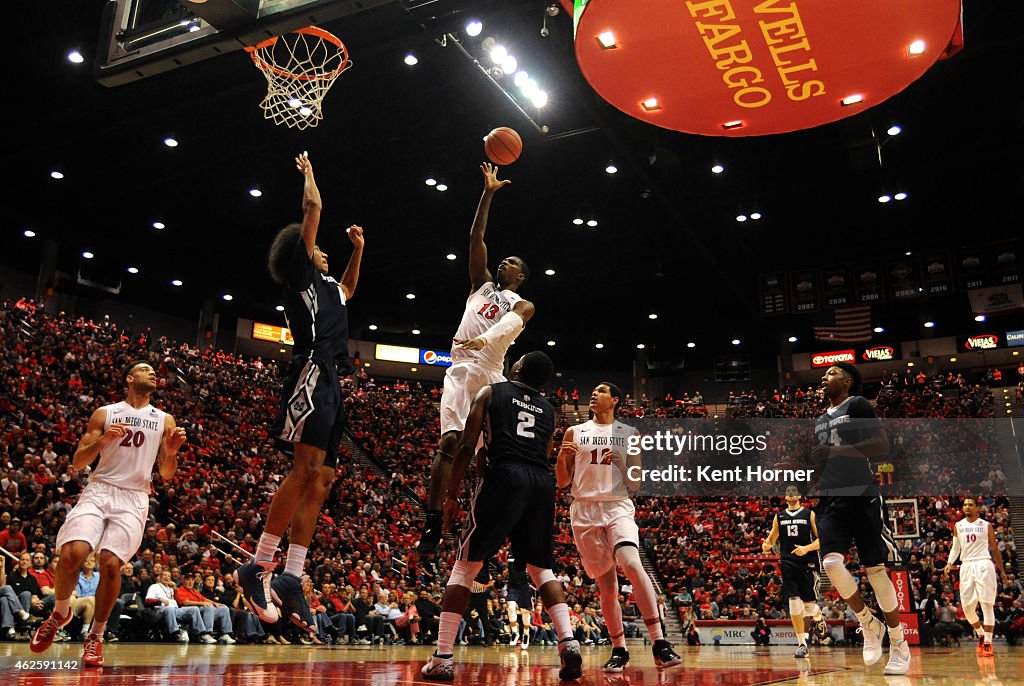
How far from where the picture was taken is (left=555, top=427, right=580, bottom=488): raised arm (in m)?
5.78

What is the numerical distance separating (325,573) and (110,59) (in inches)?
A: 387

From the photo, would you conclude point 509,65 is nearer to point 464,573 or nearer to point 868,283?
point 464,573

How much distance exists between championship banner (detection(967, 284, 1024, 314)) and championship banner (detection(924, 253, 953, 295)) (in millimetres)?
4765

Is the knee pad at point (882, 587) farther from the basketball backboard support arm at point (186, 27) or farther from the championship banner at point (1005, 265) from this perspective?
the championship banner at point (1005, 265)

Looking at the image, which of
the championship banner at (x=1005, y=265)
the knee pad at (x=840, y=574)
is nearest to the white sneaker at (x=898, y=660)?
the knee pad at (x=840, y=574)

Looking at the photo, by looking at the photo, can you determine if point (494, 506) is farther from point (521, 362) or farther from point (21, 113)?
point (21, 113)

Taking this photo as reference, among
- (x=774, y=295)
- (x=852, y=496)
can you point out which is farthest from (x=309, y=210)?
(x=774, y=295)

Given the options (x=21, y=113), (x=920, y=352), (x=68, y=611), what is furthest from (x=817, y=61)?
(x=920, y=352)

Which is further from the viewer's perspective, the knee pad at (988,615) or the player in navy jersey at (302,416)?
the knee pad at (988,615)

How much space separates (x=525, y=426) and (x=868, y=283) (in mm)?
17450

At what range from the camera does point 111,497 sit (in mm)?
5617

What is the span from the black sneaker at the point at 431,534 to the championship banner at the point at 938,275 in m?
17.3

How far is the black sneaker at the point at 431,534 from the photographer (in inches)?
199

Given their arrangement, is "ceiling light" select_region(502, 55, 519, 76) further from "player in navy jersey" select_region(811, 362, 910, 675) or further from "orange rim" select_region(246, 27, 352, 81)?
"player in navy jersey" select_region(811, 362, 910, 675)
